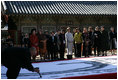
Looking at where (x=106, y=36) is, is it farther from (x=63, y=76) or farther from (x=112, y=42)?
(x=63, y=76)

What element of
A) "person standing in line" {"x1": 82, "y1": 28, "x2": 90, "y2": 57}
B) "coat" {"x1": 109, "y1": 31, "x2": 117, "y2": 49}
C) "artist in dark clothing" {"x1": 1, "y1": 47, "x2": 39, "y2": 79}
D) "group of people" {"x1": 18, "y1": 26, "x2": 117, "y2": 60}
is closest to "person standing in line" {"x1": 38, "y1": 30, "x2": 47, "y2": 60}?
"group of people" {"x1": 18, "y1": 26, "x2": 117, "y2": 60}

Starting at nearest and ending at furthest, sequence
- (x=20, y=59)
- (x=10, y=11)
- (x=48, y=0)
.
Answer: (x=20, y=59), (x=10, y=11), (x=48, y=0)

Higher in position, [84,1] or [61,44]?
[84,1]

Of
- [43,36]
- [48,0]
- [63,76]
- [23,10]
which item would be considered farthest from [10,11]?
[63,76]

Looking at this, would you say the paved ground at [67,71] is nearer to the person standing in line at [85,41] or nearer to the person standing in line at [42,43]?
the person standing in line at [42,43]

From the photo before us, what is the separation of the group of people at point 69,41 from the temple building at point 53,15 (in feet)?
14.2

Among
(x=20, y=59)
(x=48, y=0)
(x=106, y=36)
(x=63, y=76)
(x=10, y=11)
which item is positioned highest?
(x=48, y=0)

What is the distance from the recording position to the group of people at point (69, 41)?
8.79 meters

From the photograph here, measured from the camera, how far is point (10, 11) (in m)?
13.0

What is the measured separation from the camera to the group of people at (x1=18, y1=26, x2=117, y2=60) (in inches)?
346

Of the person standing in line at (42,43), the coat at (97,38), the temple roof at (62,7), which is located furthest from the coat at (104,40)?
the temple roof at (62,7)

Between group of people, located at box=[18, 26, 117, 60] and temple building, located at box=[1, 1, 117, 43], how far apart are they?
4321mm

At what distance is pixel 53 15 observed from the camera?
45.1ft

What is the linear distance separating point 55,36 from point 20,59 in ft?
15.4
